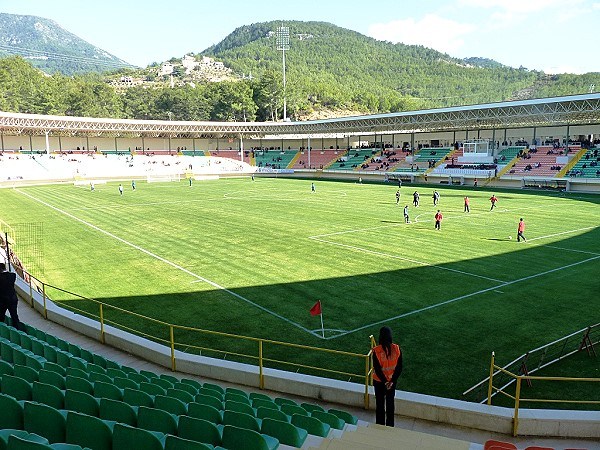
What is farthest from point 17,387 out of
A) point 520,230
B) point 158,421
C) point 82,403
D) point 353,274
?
point 520,230

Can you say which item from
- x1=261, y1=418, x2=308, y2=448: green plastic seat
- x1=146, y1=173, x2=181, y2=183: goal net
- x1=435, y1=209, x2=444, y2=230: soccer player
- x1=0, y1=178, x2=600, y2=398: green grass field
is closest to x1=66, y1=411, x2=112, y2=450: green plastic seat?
x1=261, y1=418, x2=308, y2=448: green plastic seat

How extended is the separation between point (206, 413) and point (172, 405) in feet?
1.43

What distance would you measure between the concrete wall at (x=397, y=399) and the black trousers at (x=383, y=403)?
0.86m

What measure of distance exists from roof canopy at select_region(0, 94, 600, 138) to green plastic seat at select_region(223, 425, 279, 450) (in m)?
54.5

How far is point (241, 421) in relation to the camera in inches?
203

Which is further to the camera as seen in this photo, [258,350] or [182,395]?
[258,350]

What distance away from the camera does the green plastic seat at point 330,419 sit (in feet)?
21.2

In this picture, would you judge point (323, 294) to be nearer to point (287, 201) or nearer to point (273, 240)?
point (273, 240)

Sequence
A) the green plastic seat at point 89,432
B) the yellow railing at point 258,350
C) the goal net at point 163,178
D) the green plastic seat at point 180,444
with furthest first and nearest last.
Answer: the goal net at point 163,178 → the yellow railing at point 258,350 → the green plastic seat at point 89,432 → the green plastic seat at point 180,444

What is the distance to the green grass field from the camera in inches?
520

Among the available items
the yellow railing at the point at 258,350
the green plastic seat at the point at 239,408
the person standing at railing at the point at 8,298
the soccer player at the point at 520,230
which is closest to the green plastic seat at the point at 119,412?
the green plastic seat at the point at 239,408

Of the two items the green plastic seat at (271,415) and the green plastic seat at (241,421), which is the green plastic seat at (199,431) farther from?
the green plastic seat at (271,415)

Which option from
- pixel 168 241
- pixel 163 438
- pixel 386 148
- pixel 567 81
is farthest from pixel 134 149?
pixel 567 81

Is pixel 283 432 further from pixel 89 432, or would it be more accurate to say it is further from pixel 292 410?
pixel 89 432
